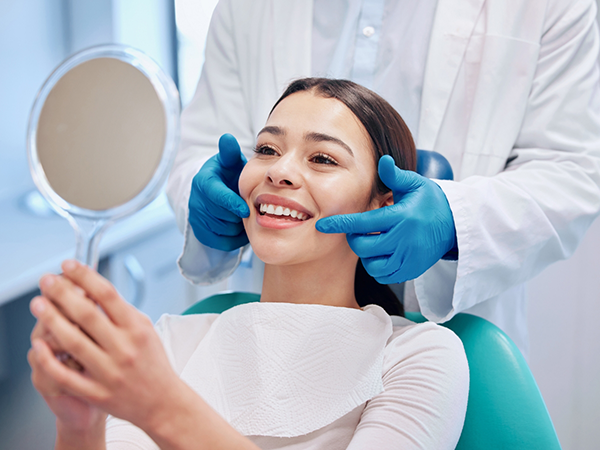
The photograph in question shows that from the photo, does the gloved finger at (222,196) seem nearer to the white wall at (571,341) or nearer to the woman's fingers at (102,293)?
the woman's fingers at (102,293)

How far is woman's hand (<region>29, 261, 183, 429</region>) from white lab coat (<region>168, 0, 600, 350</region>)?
32.3 inches

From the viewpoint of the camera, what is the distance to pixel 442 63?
4.86ft

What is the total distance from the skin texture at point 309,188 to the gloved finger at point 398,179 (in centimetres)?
9

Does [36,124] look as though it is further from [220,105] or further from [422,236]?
[220,105]

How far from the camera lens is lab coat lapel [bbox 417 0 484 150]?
147cm

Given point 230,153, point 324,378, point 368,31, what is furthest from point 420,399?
point 368,31

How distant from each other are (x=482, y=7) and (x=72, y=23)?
1285 mm

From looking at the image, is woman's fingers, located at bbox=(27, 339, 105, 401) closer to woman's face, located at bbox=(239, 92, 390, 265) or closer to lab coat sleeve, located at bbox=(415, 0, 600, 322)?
woman's face, located at bbox=(239, 92, 390, 265)

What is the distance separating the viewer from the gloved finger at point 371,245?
1097 mm

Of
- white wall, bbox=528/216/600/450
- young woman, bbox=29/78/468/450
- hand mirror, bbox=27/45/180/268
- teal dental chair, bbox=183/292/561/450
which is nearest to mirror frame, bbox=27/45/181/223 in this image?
hand mirror, bbox=27/45/180/268

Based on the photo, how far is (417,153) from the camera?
1385 millimetres

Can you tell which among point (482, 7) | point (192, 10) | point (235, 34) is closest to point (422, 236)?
point (482, 7)

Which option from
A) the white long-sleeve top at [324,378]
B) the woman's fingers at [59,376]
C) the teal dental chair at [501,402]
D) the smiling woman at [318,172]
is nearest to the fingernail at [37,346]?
the woman's fingers at [59,376]

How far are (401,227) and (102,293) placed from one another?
0.68 m
